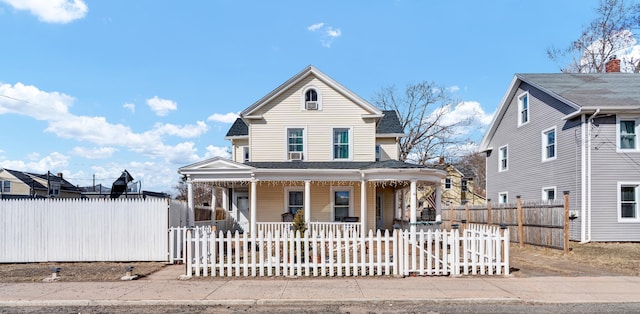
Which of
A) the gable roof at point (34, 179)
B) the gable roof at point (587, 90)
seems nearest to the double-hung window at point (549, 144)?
the gable roof at point (587, 90)

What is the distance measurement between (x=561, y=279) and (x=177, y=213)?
1059 cm

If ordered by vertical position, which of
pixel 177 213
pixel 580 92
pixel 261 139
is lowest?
pixel 177 213

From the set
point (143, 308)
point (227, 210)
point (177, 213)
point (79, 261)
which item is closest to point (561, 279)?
point (143, 308)

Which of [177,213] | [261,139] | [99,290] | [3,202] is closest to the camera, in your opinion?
[99,290]

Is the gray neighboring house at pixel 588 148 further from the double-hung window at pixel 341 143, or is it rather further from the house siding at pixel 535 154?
the double-hung window at pixel 341 143

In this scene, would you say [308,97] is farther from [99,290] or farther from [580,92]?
[99,290]

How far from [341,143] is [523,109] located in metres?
10.1

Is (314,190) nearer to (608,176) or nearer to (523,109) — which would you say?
(523,109)

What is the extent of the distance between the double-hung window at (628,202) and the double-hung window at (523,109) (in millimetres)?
5726

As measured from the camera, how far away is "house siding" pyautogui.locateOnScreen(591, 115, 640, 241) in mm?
16672

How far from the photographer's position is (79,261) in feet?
38.6

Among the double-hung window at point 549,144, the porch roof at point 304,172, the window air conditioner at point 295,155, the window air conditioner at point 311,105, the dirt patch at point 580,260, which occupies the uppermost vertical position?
the window air conditioner at point 311,105

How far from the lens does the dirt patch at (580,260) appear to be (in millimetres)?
9992

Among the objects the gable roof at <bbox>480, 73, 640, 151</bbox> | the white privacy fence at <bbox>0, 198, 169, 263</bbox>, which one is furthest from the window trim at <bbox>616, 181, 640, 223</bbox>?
the white privacy fence at <bbox>0, 198, 169, 263</bbox>
